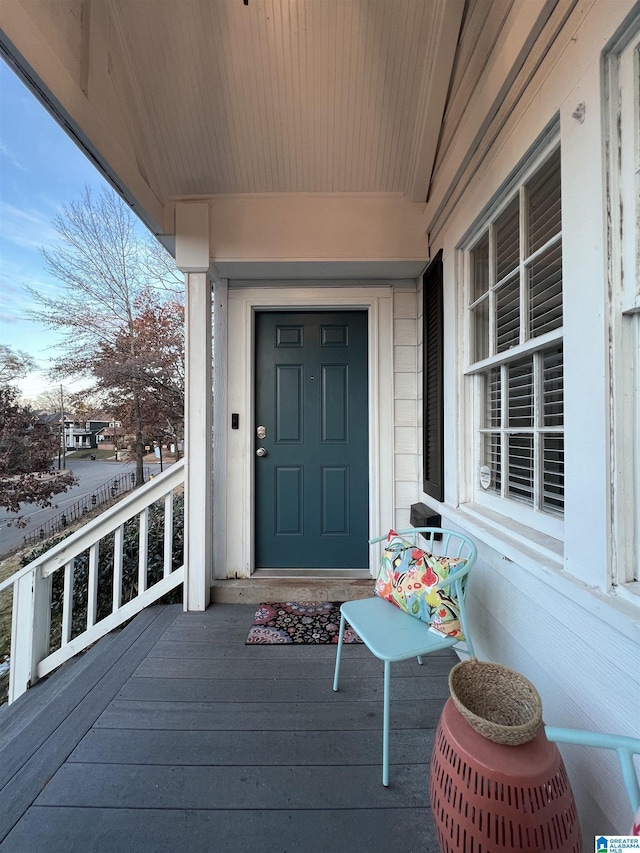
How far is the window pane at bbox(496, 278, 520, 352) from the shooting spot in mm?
1315

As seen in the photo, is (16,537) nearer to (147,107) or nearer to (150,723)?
(150,723)

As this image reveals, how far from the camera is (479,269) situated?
1632 millimetres

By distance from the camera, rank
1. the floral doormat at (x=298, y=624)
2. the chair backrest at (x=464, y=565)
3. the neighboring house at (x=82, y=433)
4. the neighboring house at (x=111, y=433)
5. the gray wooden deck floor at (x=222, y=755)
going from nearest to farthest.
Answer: the gray wooden deck floor at (x=222, y=755), the chair backrest at (x=464, y=565), the floral doormat at (x=298, y=624), the neighboring house at (x=82, y=433), the neighboring house at (x=111, y=433)

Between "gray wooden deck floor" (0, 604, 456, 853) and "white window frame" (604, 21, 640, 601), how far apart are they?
3.17 ft

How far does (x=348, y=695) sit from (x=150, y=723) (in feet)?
2.53

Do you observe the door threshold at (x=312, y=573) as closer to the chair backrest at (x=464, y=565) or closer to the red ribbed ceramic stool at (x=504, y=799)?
the chair backrest at (x=464, y=565)

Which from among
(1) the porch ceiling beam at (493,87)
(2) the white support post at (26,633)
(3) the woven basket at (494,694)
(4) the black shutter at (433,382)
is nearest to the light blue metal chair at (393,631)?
(3) the woven basket at (494,694)

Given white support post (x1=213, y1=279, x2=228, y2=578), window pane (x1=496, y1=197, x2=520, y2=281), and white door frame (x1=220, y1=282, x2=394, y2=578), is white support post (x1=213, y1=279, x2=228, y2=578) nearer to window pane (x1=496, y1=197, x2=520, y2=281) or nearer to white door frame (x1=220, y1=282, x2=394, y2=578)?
white door frame (x1=220, y1=282, x2=394, y2=578)

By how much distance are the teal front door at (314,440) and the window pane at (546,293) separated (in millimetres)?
1199

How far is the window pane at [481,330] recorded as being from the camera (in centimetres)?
156

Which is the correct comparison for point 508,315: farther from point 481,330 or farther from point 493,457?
point 493,457

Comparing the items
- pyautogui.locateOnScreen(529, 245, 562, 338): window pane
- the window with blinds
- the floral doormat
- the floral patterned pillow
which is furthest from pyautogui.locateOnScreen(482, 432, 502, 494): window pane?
the floral doormat

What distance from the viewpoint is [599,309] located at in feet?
2.66

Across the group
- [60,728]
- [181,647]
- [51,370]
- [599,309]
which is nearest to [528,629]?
[599,309]
